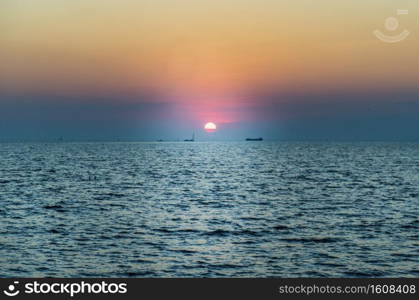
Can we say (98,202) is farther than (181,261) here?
Yes

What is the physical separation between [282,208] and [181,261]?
24.3m

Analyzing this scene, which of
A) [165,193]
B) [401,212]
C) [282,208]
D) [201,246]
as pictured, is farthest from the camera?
[165,193]

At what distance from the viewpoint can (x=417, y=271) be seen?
2916 cm

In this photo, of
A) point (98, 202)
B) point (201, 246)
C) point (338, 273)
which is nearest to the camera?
point (338, 273)

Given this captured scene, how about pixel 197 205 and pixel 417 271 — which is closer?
pixel 417 271

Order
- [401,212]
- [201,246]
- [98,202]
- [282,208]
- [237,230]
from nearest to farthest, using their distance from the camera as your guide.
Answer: [201,246] < [237,230] < [401,212] < [282,208] < [98,202]

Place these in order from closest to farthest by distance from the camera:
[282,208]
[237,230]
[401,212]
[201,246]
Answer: [201,246], [237,230], [401,212], [282,208]

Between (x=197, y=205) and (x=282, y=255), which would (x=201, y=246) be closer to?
(x=282, y=255)

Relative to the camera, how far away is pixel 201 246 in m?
35.2

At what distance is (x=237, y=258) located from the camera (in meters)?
32.0

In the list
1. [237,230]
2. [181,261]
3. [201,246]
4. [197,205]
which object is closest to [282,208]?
[197,205]

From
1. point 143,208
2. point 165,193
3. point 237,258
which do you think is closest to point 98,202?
point 143,208

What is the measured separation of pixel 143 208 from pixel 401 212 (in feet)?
88.4

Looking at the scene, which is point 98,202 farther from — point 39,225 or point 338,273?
point 338,273
